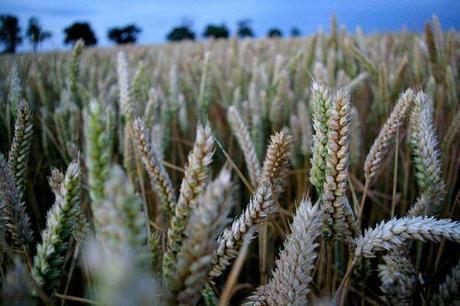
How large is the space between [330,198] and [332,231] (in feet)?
0.22

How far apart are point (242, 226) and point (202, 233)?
0.18m

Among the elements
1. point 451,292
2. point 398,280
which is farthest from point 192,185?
point 451,292

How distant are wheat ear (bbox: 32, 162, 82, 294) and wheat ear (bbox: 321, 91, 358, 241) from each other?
342 mm

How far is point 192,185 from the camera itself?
0.43 meters

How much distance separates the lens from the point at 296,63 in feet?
6.95

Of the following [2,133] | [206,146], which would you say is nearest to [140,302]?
[206,146]

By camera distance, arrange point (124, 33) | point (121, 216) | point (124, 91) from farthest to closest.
Answer: point (124, 33), point (124, 91), point (121, 216)

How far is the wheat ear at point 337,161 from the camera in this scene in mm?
549

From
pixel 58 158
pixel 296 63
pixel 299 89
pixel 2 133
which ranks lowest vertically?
pixel 58 158

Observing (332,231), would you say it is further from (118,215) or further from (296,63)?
(296,63)

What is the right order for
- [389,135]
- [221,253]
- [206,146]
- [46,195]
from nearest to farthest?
1. [206,146]
2. [221,253]
3. [389,135]
4. [46,195]

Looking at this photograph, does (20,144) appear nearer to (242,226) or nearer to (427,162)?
(242,226)

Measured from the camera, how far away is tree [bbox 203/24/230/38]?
42912 millimetres

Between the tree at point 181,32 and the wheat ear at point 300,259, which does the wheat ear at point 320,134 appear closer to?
the wheat ear at point 300,259
